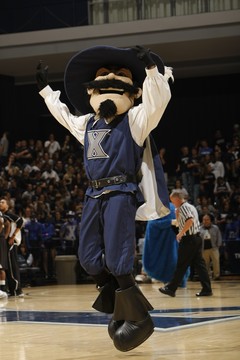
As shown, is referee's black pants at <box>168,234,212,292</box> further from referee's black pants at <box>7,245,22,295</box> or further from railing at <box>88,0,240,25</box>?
railing at <box>88,0,240,25</box>

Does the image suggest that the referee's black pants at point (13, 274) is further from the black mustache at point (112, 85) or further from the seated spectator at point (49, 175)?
the black mustache at point (112, 85)

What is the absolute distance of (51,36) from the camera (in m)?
21.5

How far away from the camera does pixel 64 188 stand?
19969 millimetres

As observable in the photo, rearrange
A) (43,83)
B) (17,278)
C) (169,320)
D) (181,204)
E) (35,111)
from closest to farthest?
(43,83)
(169,320)
(181,204)
(17,278)
(35,111)

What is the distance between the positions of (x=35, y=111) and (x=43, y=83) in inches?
827

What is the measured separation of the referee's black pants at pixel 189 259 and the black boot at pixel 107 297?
576 cm

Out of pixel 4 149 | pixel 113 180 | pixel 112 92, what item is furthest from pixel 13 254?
pixel 4 149

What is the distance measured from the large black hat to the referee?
5.44 m

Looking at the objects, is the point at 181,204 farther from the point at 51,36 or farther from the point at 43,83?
the point at 51,36

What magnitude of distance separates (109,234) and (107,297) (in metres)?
0.56

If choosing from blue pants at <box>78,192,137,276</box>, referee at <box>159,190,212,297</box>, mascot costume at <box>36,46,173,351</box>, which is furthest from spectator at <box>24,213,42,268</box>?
blue pants at <box>78,192,137,276</box>

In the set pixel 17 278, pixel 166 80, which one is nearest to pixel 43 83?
pixel 166 80

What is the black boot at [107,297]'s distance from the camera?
535 centimetres

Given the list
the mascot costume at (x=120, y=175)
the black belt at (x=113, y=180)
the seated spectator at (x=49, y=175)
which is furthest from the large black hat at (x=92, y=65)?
the seated spectator at (x=49, y=175)
